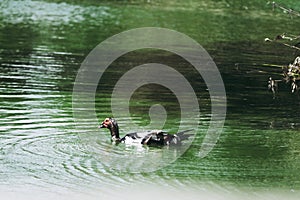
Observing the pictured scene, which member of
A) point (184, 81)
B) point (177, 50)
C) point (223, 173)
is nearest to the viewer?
point (223, 173)

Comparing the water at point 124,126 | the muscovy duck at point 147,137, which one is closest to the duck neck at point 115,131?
the muscovy duck at point 147,137

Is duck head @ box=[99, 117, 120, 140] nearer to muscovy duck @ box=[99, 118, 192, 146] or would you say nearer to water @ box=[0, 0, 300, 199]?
muscovy duck @ box=[99, 118, 192, 146]

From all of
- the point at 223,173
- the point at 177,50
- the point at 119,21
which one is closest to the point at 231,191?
the point at 223,173

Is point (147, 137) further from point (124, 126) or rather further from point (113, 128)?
point (124, 126)

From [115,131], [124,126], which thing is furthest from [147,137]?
[124,126]

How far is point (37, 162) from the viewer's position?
1064 cm

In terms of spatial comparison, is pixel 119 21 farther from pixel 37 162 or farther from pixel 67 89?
pixel 37 162

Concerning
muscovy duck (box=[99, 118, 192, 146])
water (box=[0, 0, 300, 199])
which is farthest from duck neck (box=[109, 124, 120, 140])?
water (box=[0, 0, 300, 199])

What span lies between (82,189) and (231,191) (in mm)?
1765

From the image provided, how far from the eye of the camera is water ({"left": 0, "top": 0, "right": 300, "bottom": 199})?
9906mm

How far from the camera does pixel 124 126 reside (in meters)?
13.0

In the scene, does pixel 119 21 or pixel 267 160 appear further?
pixel 119 21

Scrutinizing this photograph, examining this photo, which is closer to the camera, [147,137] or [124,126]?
[147,137]

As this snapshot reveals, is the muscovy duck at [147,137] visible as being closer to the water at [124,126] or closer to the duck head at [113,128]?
the duck head at [113,128]
